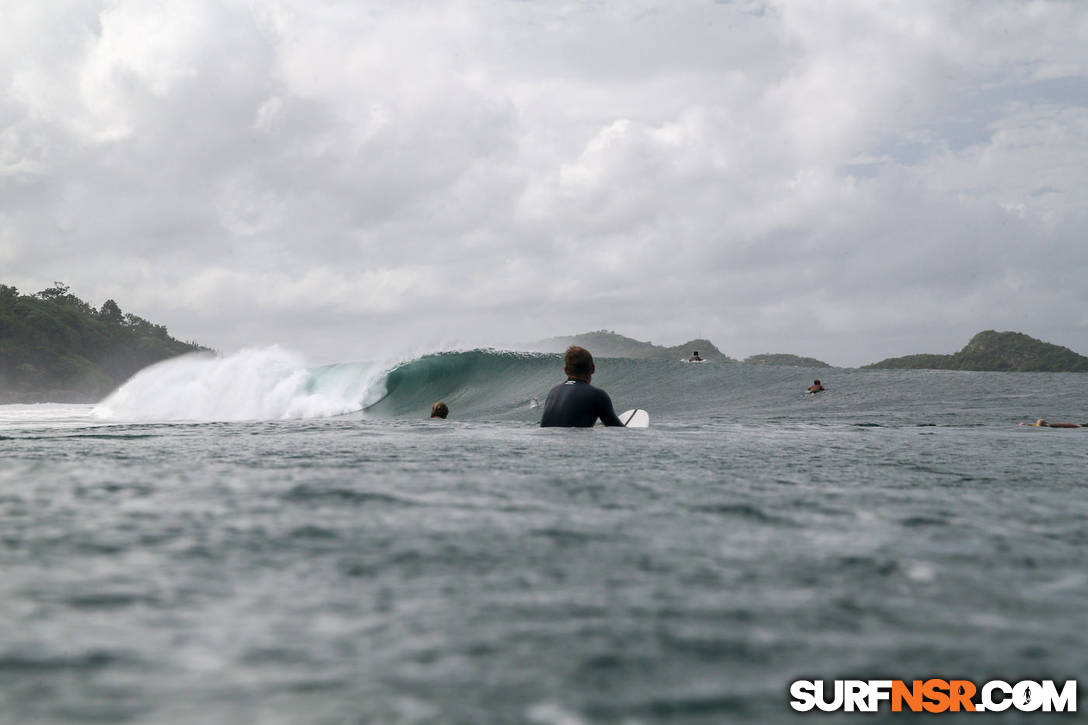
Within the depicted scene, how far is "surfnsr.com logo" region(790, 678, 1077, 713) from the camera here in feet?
5.93

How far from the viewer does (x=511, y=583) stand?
2.69 m

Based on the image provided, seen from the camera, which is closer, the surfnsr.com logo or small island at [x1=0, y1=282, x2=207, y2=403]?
the surfnsr.com logo

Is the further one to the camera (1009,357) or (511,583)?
(1009,357)

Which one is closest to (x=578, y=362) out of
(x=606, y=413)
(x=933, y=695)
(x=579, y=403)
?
(x=579, y=403)

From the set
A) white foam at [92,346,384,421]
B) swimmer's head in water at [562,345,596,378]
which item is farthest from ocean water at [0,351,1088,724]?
white foam at [92,346,384,421]

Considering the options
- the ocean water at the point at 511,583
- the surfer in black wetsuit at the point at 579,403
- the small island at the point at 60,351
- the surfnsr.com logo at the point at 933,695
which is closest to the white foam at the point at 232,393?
the surfer in black wetsuit at the point at 579,403

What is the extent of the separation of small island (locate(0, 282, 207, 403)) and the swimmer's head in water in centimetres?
6989

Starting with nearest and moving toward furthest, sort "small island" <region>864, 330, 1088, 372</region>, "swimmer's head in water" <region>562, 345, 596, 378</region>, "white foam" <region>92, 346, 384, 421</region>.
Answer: "swimmer's head in water" <region>562, 345, 596, 378</region>, "white foam" <region>92, 346, 384, 421</region>, "small island" <region>864, 330, 1088, 372</region>

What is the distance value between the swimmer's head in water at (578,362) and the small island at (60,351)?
69891 mm

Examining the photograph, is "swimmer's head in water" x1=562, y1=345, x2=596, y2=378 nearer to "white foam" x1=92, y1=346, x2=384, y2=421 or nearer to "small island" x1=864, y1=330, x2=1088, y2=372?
"white foam" x1=92, y1=346, x2=384, y2=421

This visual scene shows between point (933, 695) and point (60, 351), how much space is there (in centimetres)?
9469

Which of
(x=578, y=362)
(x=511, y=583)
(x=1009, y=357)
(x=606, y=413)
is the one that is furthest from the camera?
(x=1009, y=357)

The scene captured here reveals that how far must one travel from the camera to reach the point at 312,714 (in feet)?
5.54

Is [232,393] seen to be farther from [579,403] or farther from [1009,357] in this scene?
[1009,357]
